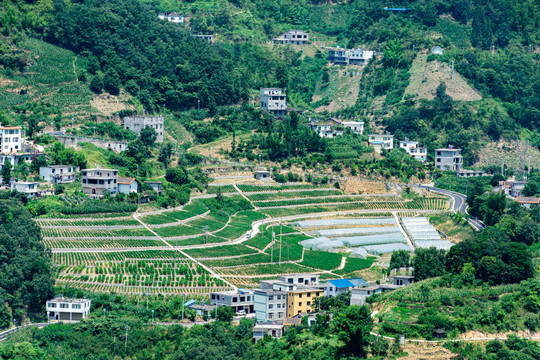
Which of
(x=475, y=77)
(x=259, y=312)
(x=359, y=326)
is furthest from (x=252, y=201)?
(x=475, y=77)

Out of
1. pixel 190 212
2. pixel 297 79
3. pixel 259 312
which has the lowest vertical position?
pixel 259 312

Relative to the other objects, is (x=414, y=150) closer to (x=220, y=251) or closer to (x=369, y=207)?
(x=369, y=207)

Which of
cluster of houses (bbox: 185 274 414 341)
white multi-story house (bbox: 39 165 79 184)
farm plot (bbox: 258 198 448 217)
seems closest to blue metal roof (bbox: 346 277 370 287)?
cluster of houses (bbox: 185 274 414 341)

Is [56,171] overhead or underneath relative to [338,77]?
underneath

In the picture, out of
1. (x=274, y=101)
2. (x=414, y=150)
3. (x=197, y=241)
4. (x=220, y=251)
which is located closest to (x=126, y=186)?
(x=197, y=241)

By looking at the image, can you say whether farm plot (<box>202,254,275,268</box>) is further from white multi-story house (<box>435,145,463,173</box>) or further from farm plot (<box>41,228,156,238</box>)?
white multi-story house (<box>435,145,463,173</box>)

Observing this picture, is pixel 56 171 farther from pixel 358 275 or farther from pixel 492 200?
pixel 492 200
